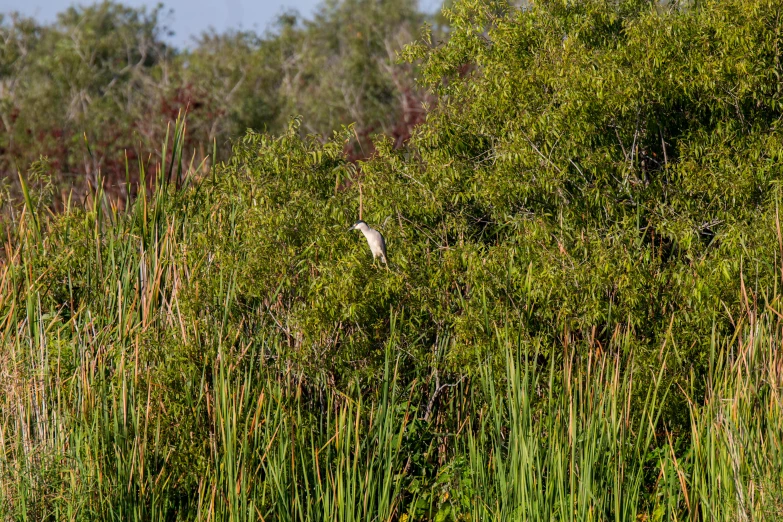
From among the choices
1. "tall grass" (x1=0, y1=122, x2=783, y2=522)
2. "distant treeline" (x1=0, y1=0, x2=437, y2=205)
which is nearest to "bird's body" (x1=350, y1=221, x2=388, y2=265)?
"tall grass" (x1=0, y1=122, x2=783, y2=522)

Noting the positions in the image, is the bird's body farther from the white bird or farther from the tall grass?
the tall grass

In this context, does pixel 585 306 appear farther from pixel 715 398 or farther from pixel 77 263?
pixel 77 263

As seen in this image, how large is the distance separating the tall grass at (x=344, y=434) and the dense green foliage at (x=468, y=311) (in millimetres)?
24

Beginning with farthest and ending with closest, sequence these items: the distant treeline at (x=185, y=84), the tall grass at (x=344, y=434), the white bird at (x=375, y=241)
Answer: the distant treeline at (x=185, y=84), the white bird at (x=375, y=241), the tall grass at (x=344, y=434)

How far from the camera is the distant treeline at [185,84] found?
24.6 metres

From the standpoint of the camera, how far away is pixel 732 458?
15.7ft

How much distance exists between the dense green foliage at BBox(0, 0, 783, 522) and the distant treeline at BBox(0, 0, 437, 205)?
1470 centimetres

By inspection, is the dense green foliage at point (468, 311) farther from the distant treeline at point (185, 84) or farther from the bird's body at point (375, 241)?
the distant treeline at point (185, 84)

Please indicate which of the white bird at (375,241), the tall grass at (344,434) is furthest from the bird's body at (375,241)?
the tall grass at (344,434)

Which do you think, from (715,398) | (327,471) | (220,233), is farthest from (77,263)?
(715,398)

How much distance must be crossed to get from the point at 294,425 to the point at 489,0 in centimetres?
351

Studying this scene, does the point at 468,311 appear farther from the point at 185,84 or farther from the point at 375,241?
the point at 185,84

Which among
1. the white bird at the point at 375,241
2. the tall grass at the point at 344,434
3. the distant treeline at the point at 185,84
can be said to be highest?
the distant treeline at the point at 185,84

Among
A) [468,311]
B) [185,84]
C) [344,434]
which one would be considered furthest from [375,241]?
[185,84]
